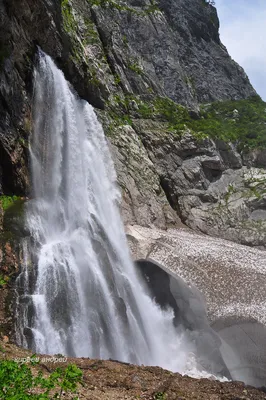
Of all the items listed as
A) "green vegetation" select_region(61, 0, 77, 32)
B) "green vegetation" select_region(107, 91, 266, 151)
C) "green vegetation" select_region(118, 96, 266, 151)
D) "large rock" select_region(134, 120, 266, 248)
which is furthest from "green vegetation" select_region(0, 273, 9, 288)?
"green vegetation" select_region(118, 96, 266, 151)

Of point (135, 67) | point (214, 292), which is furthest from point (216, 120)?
point (214, 292)

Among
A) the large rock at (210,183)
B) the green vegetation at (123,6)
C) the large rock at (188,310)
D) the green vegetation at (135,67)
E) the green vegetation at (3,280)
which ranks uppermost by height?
the green vegetation at (123,6)

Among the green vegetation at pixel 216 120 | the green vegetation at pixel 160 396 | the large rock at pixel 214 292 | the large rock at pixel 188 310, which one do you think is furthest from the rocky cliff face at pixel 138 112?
the green vegetation at pixel 160 396

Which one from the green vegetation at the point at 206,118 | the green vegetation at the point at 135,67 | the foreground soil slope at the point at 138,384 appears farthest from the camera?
the green vegetation at the point at 135,67

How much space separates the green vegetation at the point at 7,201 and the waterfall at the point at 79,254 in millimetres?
880

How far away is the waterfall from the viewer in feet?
45.9

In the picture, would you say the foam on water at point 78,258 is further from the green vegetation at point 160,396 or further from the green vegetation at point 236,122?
the green vegetation at point 236,122

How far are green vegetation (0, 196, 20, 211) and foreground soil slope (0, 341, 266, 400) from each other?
8050 millimetres

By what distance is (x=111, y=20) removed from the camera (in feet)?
145

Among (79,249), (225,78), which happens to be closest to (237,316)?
(79,249)

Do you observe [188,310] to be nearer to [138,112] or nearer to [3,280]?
[3,280]

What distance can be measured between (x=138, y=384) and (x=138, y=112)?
3002 centimetres

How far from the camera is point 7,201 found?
18281 millimetres

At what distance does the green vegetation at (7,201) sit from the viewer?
17.6m
